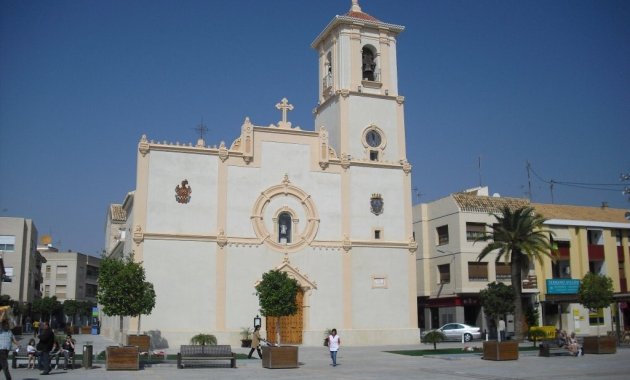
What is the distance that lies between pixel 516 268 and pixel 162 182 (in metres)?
22.0

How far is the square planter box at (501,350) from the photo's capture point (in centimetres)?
2791

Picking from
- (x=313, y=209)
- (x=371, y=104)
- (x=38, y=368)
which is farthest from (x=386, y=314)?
(x=38, y=368)

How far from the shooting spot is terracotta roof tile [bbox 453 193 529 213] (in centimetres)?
5309

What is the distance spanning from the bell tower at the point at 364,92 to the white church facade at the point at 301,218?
0.25 ft

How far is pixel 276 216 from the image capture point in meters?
40.3

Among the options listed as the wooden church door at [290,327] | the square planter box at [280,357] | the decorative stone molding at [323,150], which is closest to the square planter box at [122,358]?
the square planter box at [280,357]

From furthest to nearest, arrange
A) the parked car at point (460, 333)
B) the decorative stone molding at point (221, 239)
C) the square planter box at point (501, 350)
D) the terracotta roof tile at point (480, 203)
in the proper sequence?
the terracotta roof tile at point (480, 203), the parked car at point (460, 333), the decorative stone molding at point (221, 239), the square planter box at point (501, 350)

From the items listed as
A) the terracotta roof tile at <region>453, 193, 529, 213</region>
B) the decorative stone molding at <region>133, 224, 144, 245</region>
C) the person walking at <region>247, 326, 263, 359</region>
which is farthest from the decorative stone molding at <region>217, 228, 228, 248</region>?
the terracotta roof tile at <region>453, 193, 529, 213</region>

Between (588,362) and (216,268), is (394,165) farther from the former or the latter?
(588,362)

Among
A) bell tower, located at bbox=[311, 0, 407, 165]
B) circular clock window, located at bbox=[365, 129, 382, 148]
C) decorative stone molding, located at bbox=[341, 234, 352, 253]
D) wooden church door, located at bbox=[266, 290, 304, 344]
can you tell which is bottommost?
wooden church door, located at bbox=[266, 290, 304, 344]

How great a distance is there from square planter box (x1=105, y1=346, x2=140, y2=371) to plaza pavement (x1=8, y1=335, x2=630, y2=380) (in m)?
0.44

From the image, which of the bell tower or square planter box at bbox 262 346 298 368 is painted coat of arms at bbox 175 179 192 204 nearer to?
the bell tower

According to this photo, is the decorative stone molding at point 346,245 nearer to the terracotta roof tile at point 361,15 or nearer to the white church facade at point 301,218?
the white church facade at point 301,218

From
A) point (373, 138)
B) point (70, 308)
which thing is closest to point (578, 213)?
point (373, 138)
